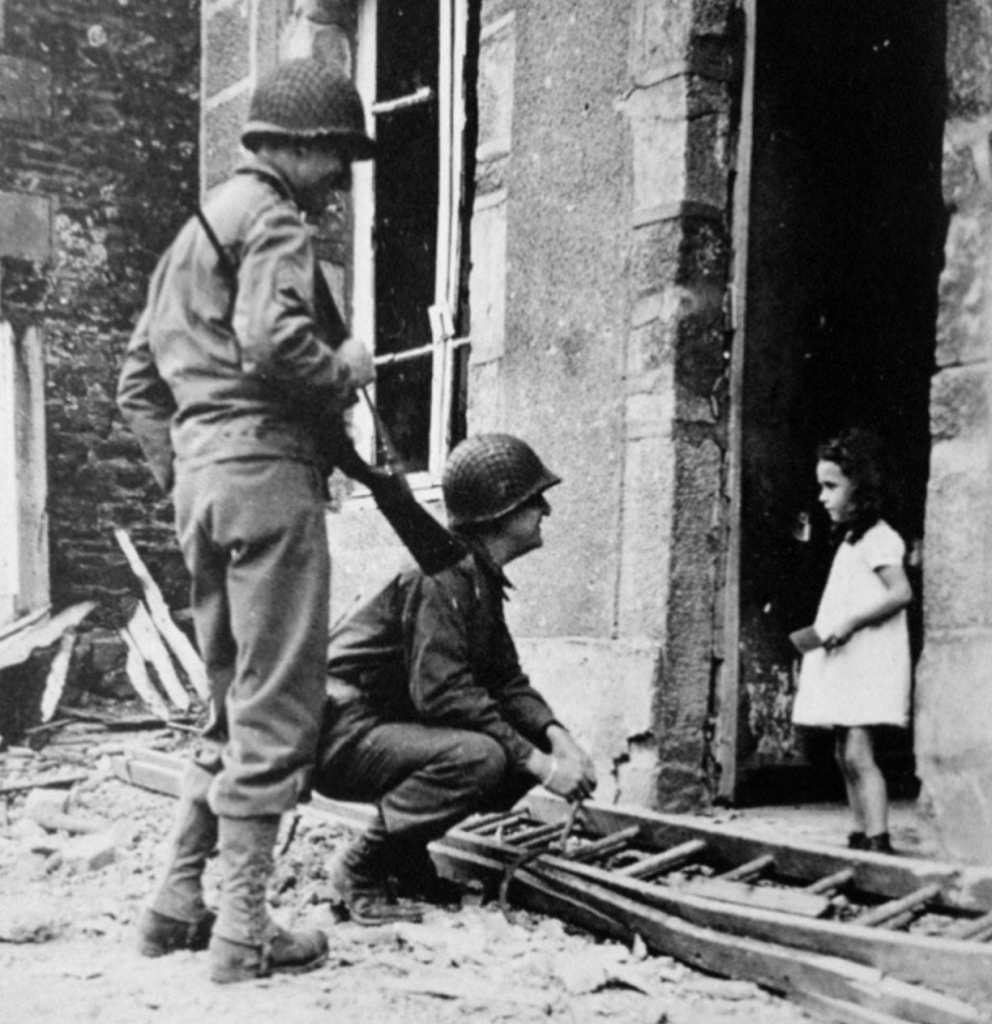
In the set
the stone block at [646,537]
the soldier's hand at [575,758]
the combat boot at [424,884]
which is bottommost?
the combat boot at [424,884]

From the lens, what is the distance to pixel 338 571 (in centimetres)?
640

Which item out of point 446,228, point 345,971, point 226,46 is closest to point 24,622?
point 226,46

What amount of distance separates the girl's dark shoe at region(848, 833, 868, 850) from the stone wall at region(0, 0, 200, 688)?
5130 millimetres

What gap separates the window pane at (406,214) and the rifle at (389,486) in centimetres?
255

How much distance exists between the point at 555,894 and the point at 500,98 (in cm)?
314

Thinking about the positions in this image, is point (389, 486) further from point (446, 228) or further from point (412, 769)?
point (446, 228)

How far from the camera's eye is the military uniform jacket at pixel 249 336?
303 centimetres

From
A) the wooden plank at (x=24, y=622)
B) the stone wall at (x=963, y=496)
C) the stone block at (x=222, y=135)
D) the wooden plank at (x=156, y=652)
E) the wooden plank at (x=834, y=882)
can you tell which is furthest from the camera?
the wooden plank at (x=156, y=652)

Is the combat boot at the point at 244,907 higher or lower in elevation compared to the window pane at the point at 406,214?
lower

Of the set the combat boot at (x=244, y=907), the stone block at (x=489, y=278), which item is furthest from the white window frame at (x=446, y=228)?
the combat boot at (x=244, y=907)

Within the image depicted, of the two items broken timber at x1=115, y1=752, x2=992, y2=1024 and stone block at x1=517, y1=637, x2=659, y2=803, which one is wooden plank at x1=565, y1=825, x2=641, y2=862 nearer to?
broken timber at x1=115, y1=752, x2=992, y2=1024

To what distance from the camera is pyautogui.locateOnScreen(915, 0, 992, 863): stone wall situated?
3703mm

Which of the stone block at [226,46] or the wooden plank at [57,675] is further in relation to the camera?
the wooden plank at [57,675]

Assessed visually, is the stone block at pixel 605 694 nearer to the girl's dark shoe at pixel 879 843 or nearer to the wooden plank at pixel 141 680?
the girl's dark shoe at pixel 879 843
